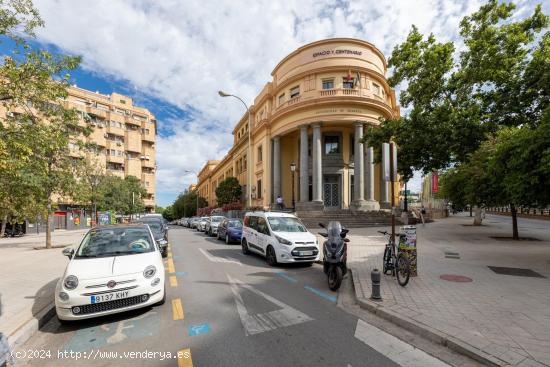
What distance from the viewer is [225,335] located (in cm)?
427

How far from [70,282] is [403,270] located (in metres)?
6.43

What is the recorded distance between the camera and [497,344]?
3793 millimetres

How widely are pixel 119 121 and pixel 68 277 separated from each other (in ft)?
218

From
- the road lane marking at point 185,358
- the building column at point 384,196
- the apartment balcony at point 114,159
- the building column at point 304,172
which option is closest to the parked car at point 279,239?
the road lane marking at point 185,358

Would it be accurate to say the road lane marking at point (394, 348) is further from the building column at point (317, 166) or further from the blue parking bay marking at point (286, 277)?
the building column at point (317, 166)

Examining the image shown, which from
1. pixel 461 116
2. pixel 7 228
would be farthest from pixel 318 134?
pixel 7 228

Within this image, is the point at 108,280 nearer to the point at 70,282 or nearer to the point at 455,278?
the point at 70,282

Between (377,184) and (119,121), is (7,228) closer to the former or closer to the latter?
(377,184)

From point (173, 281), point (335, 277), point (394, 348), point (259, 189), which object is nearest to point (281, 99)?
point (259, 189)

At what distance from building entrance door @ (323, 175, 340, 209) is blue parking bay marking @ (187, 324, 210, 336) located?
2580 cm

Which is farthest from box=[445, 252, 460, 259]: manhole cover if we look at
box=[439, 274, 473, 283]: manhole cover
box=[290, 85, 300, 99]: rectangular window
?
box=[290, 85, 300, 99]: rectangular window

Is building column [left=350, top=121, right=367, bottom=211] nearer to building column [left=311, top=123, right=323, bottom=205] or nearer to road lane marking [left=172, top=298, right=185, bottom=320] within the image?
building column [left=311, top=123, right=323, bottom=205]

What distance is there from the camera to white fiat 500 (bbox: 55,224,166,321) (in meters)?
4.59

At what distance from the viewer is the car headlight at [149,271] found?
514cm
